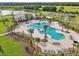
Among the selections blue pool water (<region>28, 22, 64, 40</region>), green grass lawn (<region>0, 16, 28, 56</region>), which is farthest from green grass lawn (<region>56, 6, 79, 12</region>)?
green grass lawn (<region>0, 16, 28, 56</region>)

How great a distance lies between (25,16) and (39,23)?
0.14m

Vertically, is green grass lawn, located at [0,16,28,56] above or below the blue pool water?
below

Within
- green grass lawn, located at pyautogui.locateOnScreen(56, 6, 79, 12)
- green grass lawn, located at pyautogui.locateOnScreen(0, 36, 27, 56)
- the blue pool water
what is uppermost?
green grass lawn, located at pyautogui.locateOnScreen(56, 6, 79, 12)

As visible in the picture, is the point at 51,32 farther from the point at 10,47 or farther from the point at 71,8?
the point at 10,47

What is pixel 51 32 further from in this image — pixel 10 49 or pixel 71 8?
pixel 10 49

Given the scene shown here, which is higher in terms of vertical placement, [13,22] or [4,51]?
[13,22]

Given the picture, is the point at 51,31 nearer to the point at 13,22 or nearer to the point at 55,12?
the point at 55,12

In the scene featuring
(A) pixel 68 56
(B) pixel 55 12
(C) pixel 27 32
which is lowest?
(A) pixel 68 56

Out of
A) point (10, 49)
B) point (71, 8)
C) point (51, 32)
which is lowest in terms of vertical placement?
point (10, 49)

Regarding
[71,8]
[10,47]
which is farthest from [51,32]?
[10,47]

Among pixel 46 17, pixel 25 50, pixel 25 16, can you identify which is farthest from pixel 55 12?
pixel 25 50

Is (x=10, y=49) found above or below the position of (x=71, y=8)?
below

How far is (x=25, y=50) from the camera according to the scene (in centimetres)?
245

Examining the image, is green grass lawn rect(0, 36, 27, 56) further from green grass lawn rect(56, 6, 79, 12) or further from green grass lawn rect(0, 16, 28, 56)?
green grass lawn rect(56, 6, 79, 12)
